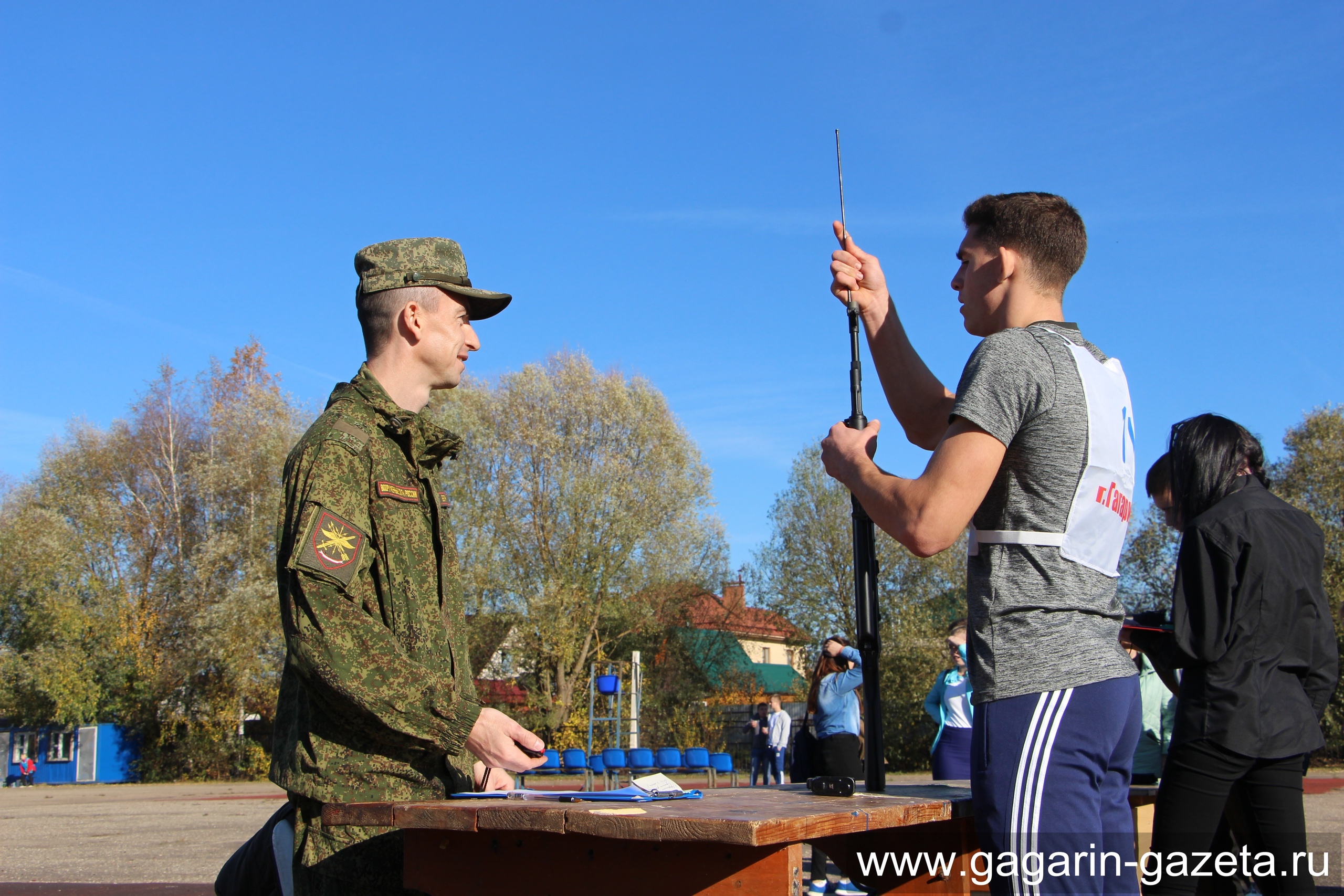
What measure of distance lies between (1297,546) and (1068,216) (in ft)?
5.64

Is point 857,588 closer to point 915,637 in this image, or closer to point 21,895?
point 21,895

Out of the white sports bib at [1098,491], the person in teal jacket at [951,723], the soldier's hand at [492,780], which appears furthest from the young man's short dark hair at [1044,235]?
the person in teal jacket at [951,723]

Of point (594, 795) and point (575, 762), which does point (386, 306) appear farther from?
point (575, 762)

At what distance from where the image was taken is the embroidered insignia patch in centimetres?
247

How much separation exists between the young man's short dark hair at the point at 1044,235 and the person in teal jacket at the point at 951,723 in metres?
4.71

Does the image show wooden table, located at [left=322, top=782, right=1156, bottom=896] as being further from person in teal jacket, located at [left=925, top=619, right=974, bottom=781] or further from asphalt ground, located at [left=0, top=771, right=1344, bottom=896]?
asphalt ground, located at [left=0, top=771, right=1344, bottom=896]

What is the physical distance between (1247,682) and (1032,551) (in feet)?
5.17

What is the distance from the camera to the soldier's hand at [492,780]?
2.45 meters

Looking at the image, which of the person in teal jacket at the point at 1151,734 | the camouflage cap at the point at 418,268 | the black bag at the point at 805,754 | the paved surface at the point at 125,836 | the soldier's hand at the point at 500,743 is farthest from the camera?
the black bag at the point at 805,754

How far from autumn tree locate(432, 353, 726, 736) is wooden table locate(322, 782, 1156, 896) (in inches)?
1211

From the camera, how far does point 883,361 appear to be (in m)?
2.90

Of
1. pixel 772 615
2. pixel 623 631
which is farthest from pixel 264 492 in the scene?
pixel 772 615

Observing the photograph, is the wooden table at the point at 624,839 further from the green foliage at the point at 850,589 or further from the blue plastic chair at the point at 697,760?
the green foliage at the point at 850,589

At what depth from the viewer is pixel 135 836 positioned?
41.8ft
